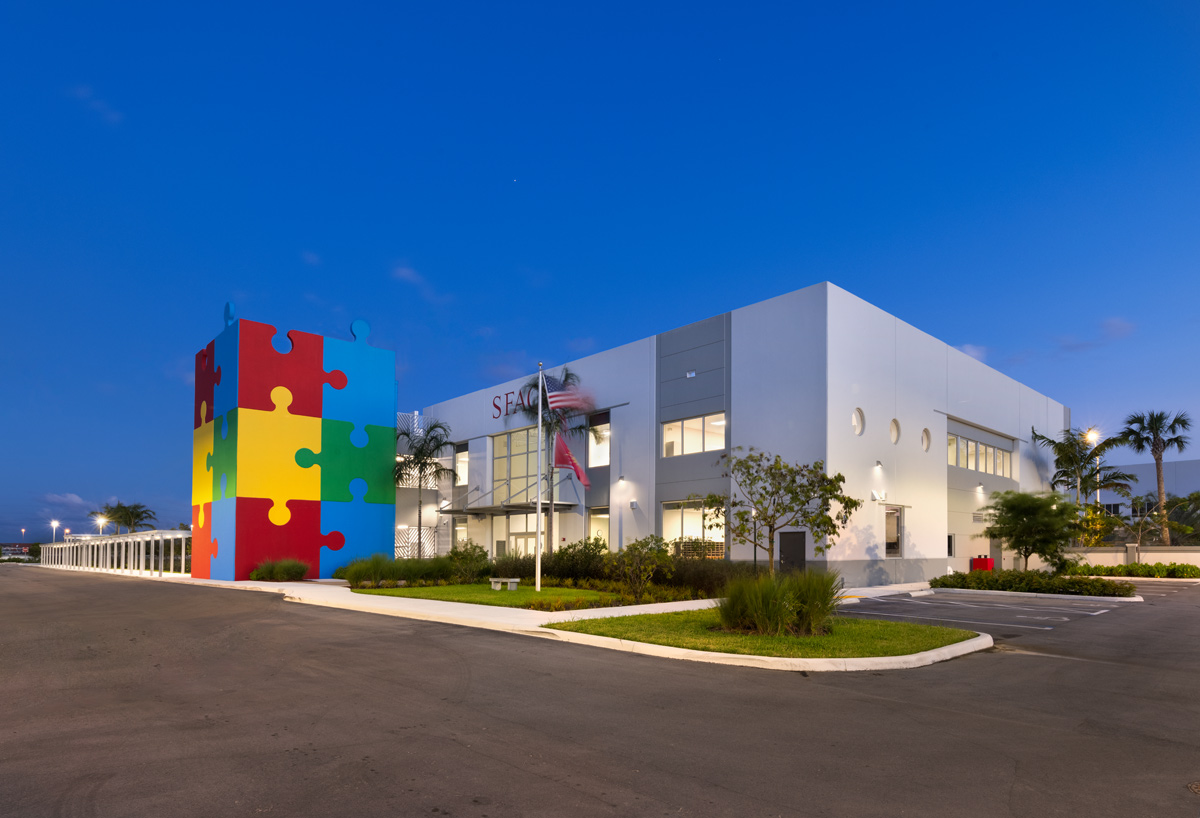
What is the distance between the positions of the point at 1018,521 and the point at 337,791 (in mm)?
32495

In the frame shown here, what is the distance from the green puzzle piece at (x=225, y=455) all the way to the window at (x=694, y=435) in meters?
20.2

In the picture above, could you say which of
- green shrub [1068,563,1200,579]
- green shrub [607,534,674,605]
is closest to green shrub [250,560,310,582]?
green shrub [607,534,674,605]

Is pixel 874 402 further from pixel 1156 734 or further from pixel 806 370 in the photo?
pixel 1156 734

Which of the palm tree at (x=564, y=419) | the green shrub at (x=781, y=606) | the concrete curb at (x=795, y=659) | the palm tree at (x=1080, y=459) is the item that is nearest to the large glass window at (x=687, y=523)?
the palm tree at (x=564, y=419)

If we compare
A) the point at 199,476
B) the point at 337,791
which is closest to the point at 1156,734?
the point at 337,791

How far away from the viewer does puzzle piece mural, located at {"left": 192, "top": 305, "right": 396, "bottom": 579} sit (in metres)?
36.1

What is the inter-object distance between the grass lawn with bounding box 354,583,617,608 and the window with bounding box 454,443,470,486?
21.4 metres

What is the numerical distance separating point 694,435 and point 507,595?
13.2 meters

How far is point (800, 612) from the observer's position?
→ 45.0 ft

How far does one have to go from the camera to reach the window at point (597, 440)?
125 feet

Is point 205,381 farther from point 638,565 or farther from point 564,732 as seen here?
point 564,732

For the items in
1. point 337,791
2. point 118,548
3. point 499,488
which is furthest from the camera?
point 118,548

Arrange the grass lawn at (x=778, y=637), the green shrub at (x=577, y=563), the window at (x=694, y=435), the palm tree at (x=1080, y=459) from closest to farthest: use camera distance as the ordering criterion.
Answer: the grass lawn at (x=778, y=637)
the green shrub at (x=577, y=563)
the window at (x=694, y=435)
the palm tree at (x=1080, y=459)

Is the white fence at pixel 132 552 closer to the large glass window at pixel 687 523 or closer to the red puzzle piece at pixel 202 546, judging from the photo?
the red puzzle piece at pixel 202 546
